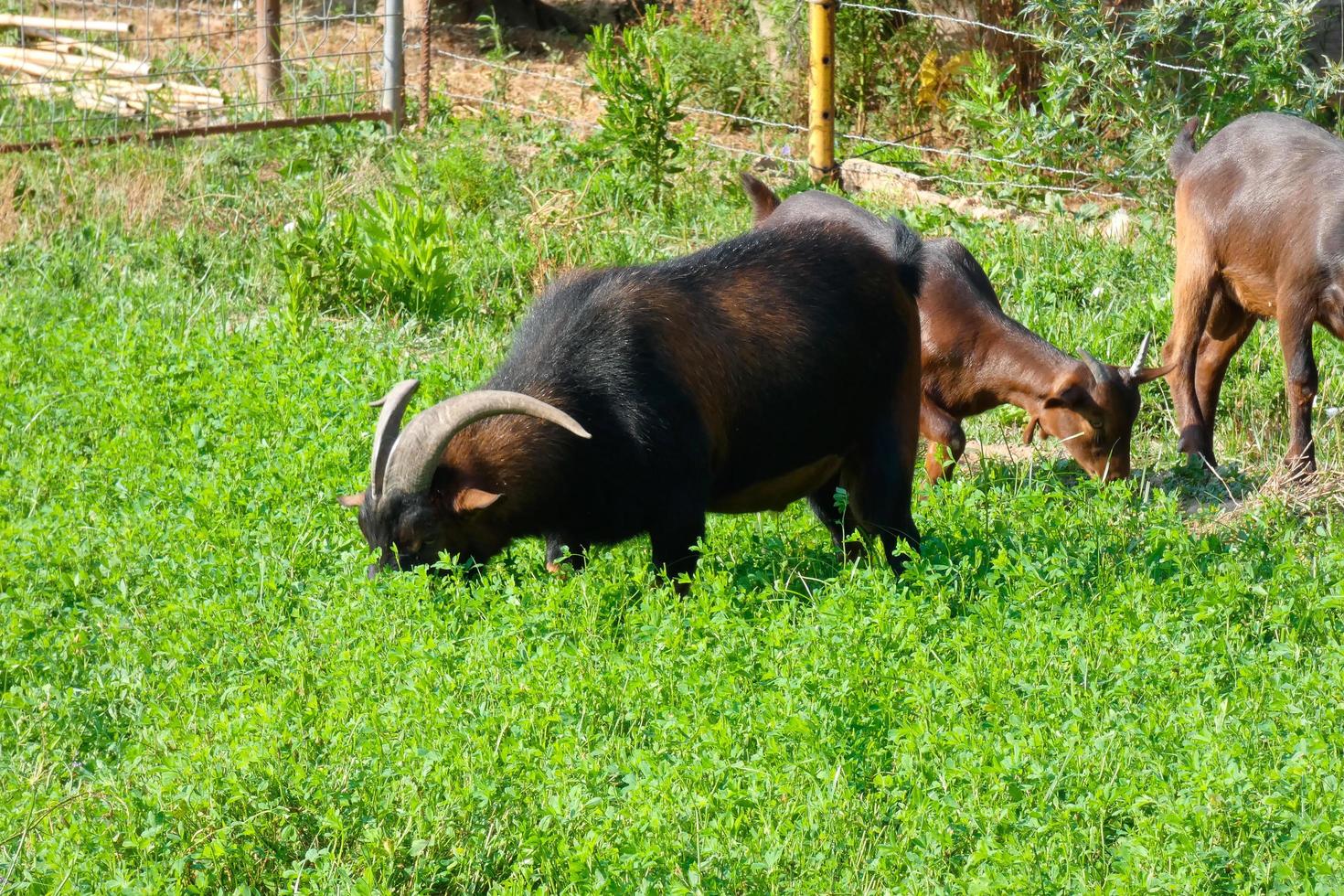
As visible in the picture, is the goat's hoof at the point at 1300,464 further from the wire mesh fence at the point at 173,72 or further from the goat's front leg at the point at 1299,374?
the wire mesh fence at the point at 173,72

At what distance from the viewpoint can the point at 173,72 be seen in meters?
14.0

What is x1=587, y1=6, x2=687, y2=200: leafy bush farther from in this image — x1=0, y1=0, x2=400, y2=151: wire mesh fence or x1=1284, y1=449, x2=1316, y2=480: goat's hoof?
x1=1284, y1=449, x2=1316, y2=480: goat's hoof

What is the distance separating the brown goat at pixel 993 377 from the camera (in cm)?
842

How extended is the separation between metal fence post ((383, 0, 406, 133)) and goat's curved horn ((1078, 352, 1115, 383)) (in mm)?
7180

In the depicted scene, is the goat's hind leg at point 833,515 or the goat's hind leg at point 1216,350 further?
the goat's hind leg at point 1216,350

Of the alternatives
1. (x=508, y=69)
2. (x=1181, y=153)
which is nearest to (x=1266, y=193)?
(x=1181, y=153)

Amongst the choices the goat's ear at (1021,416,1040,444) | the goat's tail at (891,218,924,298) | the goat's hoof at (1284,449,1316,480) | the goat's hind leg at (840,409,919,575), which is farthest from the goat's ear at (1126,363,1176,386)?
the goat's hind leg at (840,409,919,575)

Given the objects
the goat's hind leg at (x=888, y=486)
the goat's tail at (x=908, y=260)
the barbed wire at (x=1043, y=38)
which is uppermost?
the barbed wire at (x=1043, y=38)

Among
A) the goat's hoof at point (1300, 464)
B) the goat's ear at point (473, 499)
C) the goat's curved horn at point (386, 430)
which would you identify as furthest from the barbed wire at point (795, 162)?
the goat's ear at point (473, 499)

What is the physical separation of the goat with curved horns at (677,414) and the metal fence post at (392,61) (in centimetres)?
724

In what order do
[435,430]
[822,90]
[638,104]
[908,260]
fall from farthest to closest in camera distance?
[822,90] → [638,104] → [908,260] → [435,430]

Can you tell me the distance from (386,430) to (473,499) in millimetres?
487

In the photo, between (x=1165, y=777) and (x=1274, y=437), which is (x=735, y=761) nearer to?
(x=1165, y=777)

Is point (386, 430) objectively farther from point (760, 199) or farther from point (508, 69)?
point (508, 69)
